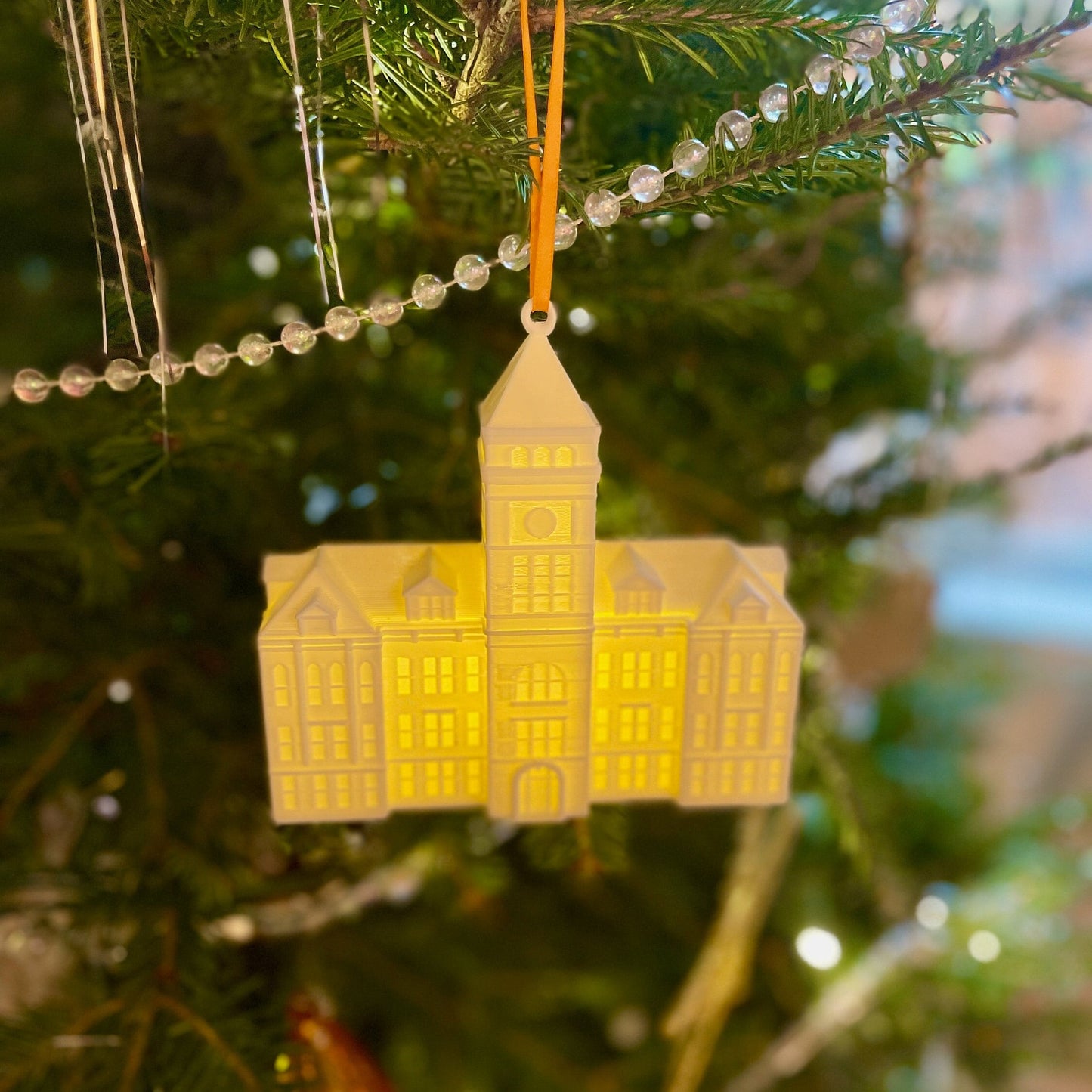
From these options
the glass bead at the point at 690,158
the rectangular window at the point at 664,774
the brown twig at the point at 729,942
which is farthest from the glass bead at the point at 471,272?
the brown twig at the point at 729,942

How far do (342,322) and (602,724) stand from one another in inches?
11.7

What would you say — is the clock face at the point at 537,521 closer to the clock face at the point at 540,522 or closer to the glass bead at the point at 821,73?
the clock face at the point at 540,522

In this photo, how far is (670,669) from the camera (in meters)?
0.56

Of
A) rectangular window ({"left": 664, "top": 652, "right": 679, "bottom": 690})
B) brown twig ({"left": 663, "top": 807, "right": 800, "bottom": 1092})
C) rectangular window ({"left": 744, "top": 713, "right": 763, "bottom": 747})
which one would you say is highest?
rectangular window ({"left": 664, "top": 652, "right": 679, "bottom": 690})

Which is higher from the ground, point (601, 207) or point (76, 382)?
point (601, 207)

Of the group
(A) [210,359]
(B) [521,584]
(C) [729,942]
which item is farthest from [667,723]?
(C) [729,942]

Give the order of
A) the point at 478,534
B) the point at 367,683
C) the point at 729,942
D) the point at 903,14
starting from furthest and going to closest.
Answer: the point at 729,942 < the point at 478,534 < the point at 367,683 < the point at 903,14

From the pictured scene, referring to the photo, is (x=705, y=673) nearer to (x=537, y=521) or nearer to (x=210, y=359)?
(x=537, y=521)

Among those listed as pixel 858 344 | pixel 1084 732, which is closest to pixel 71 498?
pixel 858 344

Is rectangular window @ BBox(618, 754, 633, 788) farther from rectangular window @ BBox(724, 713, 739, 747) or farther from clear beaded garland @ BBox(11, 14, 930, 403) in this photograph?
clear beaded garland @ BBox(11, 14, 930, 403)

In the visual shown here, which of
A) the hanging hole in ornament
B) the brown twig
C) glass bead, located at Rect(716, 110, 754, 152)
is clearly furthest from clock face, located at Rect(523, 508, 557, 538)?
the brown twig

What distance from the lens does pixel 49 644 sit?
0.74 meters

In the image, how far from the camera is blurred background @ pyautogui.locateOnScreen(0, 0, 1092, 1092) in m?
0.61

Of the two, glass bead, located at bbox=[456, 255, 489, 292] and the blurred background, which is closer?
glass bead, located at bbox=[456, 255, 489, 292]
